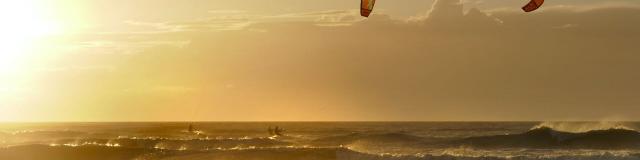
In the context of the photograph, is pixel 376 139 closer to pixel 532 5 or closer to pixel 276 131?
pixel 276 131

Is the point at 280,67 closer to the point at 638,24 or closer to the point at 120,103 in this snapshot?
the point at 120,103

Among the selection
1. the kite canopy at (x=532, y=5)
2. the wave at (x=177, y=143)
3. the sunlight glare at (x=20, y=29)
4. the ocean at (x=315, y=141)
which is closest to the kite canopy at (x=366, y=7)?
the kite canopy at (x=532, y=5)

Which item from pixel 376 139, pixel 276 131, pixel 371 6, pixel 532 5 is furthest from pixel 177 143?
pixel 532 5

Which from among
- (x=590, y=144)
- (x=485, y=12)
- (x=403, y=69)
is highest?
(x=485, y=12)

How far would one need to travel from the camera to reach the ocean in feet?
15.9

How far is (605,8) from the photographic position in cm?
370

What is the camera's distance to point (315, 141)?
6.04m

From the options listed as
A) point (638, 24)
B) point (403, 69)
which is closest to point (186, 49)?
point (403, 69)

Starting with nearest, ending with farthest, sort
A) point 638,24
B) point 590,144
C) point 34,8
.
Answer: point 638,24, point 34,8, point 590,144

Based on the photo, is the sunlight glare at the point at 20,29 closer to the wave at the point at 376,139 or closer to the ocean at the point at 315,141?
the ocean at the point at 315,141

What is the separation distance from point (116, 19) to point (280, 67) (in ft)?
3.21

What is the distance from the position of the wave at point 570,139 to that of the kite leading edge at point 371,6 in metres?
1.05

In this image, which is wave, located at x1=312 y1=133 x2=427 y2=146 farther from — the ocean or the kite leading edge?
the kite leading edge

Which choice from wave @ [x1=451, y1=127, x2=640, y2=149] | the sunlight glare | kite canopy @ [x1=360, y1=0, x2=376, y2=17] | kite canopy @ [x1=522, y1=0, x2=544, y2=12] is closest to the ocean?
wave @ [x1=451, y1=127, x2=640, y2=149]
